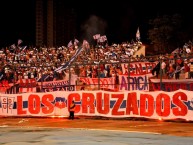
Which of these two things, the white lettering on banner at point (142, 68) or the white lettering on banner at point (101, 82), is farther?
the white lettering on banner at point (101, 82)

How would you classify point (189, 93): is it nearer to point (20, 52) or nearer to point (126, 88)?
point (126, 88)

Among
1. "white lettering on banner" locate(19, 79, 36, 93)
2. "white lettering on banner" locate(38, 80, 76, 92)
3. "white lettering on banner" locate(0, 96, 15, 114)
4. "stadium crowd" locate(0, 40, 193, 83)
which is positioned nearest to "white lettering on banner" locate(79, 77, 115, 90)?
"stadium crowd" locate(0, 40, 193, 83)

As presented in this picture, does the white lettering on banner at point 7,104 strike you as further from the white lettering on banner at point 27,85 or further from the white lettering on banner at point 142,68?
the white lettering on banner at point 142,68

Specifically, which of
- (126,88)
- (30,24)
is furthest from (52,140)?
(30,24)

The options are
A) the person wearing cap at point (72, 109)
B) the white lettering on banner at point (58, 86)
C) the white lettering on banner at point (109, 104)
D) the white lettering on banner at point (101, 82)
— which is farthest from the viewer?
the white lettering on banner at point (58, 86)

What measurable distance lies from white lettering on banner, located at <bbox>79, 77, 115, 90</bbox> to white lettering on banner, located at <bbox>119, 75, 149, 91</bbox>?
643mm

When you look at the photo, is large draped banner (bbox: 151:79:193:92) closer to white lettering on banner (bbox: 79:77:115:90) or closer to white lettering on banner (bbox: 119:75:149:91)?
white lettering on banner (bbox: 119:75:149:91)

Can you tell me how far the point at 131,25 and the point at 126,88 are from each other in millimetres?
39737

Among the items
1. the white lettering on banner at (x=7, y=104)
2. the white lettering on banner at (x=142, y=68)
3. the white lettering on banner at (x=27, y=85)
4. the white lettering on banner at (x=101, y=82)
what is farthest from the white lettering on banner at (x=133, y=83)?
the white lettering on banner at (x=7, y=104)

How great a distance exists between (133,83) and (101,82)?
10.9 feet

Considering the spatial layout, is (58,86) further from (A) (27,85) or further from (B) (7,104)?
(B) (7,104)

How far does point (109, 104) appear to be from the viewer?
24938mm

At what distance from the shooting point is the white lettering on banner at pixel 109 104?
22.2 m

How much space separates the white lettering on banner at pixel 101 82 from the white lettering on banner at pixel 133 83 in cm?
64
